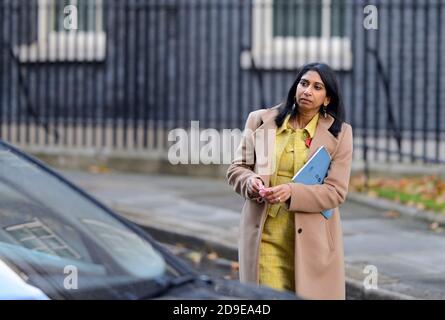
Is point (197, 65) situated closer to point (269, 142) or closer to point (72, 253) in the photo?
point (269, 142)

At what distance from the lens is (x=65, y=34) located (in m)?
15.4

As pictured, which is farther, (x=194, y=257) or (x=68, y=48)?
(x=68, y=48)

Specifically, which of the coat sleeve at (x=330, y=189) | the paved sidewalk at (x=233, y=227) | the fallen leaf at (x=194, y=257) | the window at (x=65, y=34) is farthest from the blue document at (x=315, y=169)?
the window at (x=65, y=34)

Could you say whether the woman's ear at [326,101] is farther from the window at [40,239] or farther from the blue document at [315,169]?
the window at [40,239]

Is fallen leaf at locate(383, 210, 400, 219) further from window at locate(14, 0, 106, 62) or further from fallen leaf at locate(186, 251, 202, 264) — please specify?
window at locate(14, 0, 106, 62)

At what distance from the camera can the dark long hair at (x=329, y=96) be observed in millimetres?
5770

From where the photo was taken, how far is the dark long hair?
5.77 meters

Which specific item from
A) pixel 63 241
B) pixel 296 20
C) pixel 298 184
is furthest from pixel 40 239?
pixel 296 20

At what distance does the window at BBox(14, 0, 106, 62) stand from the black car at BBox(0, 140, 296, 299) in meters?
10.7

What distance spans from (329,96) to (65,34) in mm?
10095

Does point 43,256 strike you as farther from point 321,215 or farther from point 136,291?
point 321,215

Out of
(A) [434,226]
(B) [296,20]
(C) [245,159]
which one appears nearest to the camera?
(C) [245,159]

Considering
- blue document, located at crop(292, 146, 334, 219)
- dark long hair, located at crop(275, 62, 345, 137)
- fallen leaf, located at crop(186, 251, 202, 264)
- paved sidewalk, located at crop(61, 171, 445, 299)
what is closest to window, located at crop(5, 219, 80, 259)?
blue document, located at crop(292, 146, 334, 219)

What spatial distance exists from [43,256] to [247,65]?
35.6 feet
